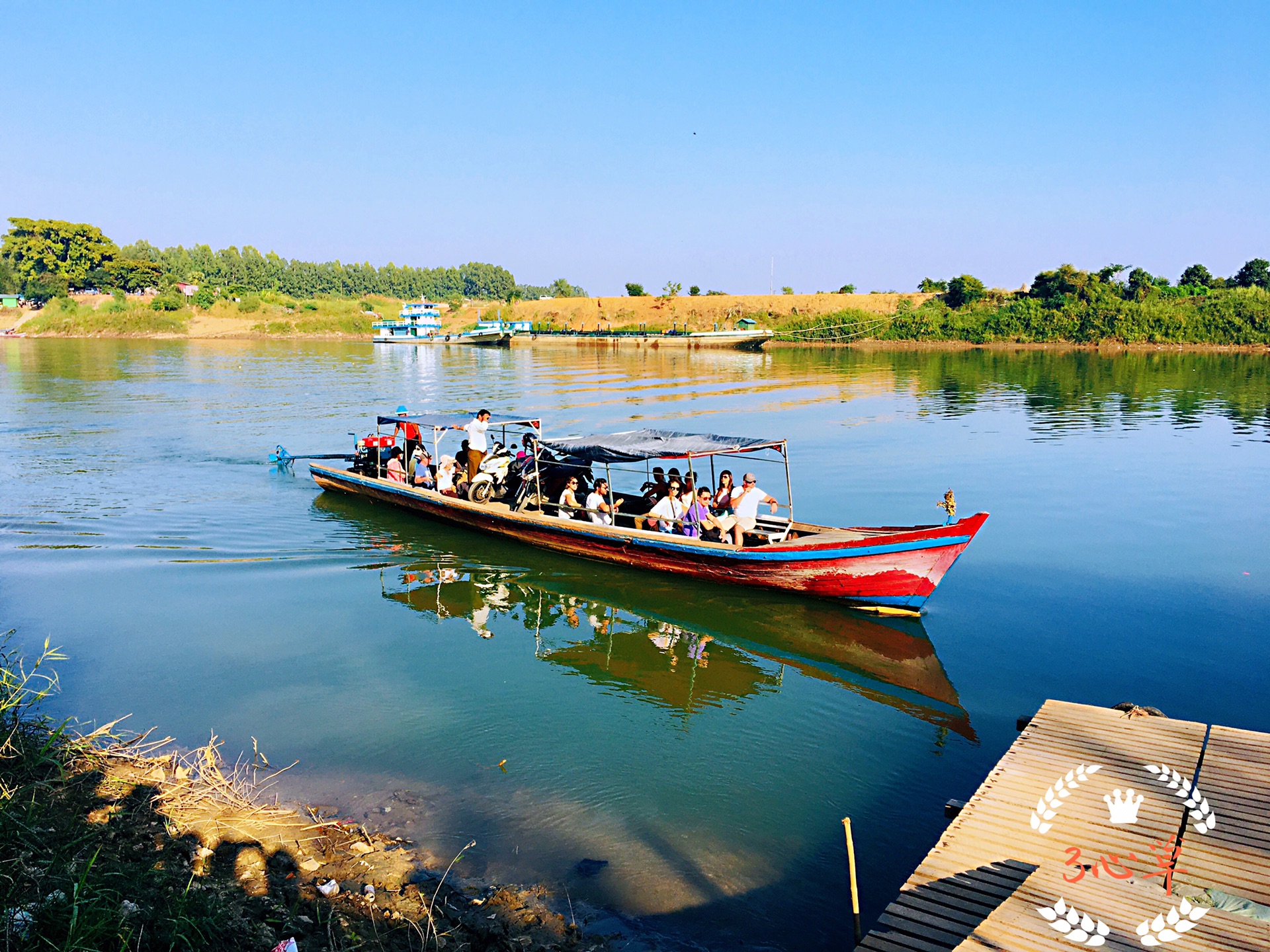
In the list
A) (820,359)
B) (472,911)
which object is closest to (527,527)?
(472,911)

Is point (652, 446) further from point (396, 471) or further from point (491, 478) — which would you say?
point (396, 471)

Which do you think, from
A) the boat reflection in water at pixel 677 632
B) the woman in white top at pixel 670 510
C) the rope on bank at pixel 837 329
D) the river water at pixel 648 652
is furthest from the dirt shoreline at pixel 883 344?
the boat reflection in water at pixel 677 632

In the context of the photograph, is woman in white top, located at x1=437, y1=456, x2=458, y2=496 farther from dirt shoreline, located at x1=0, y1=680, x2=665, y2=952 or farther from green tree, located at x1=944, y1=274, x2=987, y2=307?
green tree, located at x1=944, y1=274, x2=987, y2=307

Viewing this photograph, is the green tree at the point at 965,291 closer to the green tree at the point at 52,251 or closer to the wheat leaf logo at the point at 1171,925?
the wheat leaf logo at the point at 1171,925

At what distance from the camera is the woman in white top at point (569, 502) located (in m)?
14.2

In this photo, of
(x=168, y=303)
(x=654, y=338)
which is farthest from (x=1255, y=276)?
(x=168, y=303)

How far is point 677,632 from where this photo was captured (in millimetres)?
11203

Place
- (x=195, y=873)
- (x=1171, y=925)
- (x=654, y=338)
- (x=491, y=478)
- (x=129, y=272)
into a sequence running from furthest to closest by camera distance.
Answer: (x=129, y=272)
(x=654, y=338)
(x=491, y=478)
(x=195, y=873)
(x=1171, y=925)

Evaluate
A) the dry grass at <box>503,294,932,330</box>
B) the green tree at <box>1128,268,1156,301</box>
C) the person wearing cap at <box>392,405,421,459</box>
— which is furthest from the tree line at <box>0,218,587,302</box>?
the person wearing cap at <box>392,405,421,459</box>

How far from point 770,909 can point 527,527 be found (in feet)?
30.1

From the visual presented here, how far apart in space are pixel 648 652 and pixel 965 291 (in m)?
A: 71.3

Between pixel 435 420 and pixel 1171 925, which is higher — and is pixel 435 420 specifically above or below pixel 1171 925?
above

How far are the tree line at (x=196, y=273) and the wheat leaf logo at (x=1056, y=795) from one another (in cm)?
11485

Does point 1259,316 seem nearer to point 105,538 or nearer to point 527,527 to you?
point 527,527
